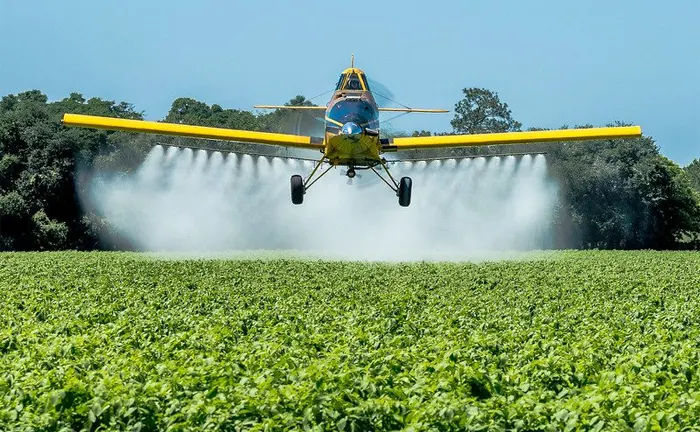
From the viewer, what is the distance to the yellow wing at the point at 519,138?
34.2 m

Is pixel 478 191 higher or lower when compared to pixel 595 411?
higher

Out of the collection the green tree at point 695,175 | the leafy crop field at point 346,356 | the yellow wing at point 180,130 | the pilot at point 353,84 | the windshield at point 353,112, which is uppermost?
the green tree at point 695,175

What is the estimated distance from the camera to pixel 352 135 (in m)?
29.2

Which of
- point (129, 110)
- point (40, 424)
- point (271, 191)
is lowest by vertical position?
point (40, 424)

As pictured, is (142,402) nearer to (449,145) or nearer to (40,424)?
(40,424)

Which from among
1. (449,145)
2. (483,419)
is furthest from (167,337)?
(449,145)

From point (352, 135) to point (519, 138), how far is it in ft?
29.3

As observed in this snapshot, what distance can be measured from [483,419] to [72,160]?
225 feet

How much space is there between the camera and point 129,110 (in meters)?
125

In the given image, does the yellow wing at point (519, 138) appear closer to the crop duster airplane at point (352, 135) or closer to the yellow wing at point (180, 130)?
the crop duster airplane at point (352, 135)

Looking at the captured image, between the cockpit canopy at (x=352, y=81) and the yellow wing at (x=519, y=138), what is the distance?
2781 millimetres

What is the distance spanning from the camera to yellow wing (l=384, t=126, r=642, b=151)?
112 ft

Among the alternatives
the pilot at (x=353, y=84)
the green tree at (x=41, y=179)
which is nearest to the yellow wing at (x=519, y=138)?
the pilot at (x=353, y=84)

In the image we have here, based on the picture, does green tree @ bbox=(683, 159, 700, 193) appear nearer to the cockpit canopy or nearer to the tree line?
the tree line
